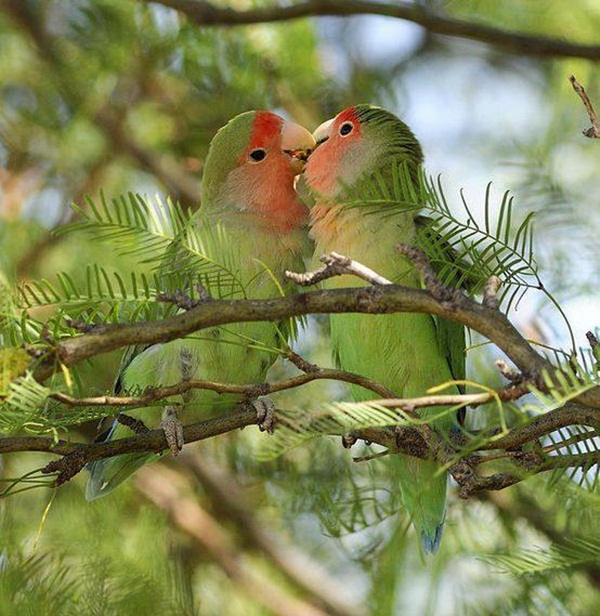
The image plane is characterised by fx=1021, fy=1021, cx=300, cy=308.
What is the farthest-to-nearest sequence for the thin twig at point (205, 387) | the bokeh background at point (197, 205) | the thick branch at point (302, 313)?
the bokeh background at point (197, 205), the thin twig at point (205, 387), the thick branch at point (302, 313)

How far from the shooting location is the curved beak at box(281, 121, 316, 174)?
3.07 meters

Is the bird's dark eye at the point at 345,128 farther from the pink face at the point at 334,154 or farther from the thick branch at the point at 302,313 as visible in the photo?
the thick branch at the point at 302,313

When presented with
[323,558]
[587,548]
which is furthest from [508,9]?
[587,548]

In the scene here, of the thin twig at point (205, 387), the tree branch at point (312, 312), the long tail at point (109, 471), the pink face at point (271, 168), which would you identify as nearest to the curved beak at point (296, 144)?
the pink face at point (271, 168)

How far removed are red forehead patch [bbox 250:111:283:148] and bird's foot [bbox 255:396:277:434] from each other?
1063mm


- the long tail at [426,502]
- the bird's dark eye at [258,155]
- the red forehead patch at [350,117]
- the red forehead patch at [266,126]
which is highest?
the red forehead patch at [266,126]

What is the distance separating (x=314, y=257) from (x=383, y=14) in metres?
0.78

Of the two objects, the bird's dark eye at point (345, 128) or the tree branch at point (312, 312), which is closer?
the tree branch at point (312, 312)

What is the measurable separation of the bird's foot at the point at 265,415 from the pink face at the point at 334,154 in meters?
0.79

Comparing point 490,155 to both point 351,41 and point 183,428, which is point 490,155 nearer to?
point 351,41

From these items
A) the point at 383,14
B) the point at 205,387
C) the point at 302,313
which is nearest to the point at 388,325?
the point at 383,14

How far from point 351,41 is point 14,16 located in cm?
152

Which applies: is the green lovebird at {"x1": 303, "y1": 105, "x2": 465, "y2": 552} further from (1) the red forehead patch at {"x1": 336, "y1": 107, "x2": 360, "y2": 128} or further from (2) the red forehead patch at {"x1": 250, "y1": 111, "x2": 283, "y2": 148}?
(2) the red forehead patch at {"x1": 250, "y1": 111, "x2": 283, "y2": 148}

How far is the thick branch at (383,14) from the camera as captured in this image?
3033 mm
